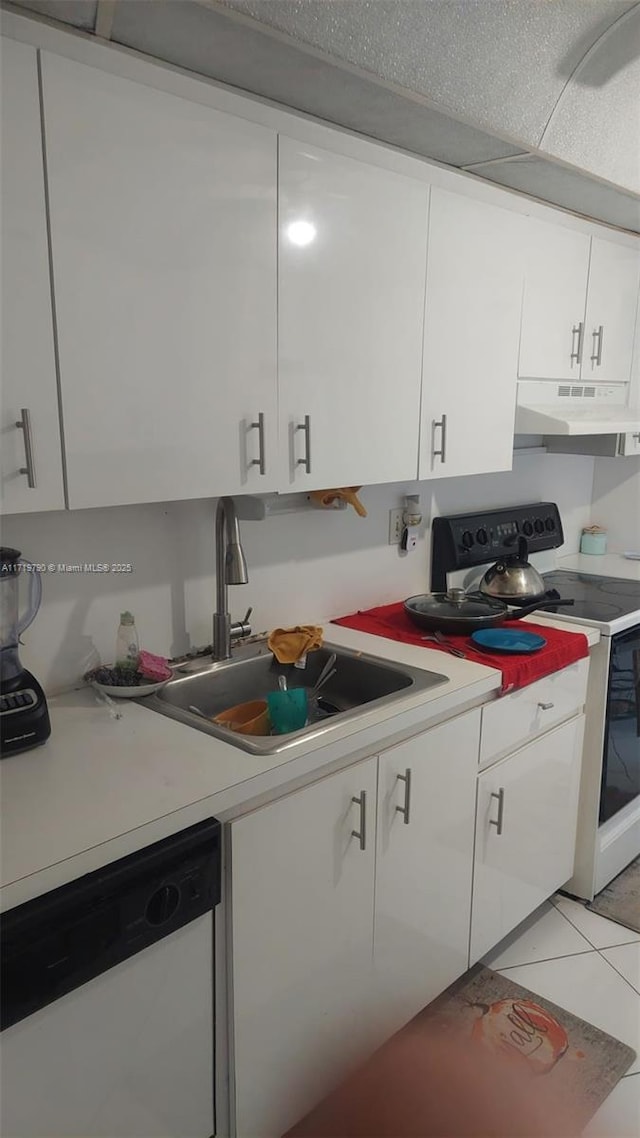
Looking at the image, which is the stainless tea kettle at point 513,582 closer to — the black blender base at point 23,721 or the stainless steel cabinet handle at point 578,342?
the stainless steel cabinet handle at point 578,342

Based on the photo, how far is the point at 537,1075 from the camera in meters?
1.83

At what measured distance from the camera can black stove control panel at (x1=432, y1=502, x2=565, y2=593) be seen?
255 centimetres

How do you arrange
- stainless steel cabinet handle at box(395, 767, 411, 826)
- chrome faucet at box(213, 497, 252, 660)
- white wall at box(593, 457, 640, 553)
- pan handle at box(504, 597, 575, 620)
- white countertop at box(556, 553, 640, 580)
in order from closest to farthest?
1. stainless steel cabinet handle at box(395, 767, 411, 826)
2. chrome faucet at box(213, 497, 252, 660)
3. pan handle at box(504, 597, 575, 620)
4. white countertop at box(556, 553, 640, 580)
5. white wall at box(593, 457, 640, 553)

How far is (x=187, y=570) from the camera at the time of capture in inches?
73.6

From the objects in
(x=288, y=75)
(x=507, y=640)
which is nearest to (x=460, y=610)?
(x=507, y=640)

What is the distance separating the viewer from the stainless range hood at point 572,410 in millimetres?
2295

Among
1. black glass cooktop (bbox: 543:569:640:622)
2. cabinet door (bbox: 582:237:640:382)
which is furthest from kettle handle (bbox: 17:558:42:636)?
cabinet door (bbox: 582:237:640:382)

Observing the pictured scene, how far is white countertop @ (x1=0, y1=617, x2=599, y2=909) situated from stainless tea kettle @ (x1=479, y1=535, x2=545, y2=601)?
2.36 feet

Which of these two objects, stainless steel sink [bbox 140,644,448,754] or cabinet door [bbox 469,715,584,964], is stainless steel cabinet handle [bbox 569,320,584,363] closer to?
cabinet door [bbox 469,715,584,964]

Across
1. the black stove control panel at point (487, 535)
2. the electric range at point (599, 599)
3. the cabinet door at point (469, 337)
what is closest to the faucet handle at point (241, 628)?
the cabinet door at point (469, 337)

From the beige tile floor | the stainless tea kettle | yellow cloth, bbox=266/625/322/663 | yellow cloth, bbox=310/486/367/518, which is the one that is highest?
yellow cloth, bbox=310/486/367/518

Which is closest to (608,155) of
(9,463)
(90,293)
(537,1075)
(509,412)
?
(509,412)

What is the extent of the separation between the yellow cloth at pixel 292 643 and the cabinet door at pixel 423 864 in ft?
1.31

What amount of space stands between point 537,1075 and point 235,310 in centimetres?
191
